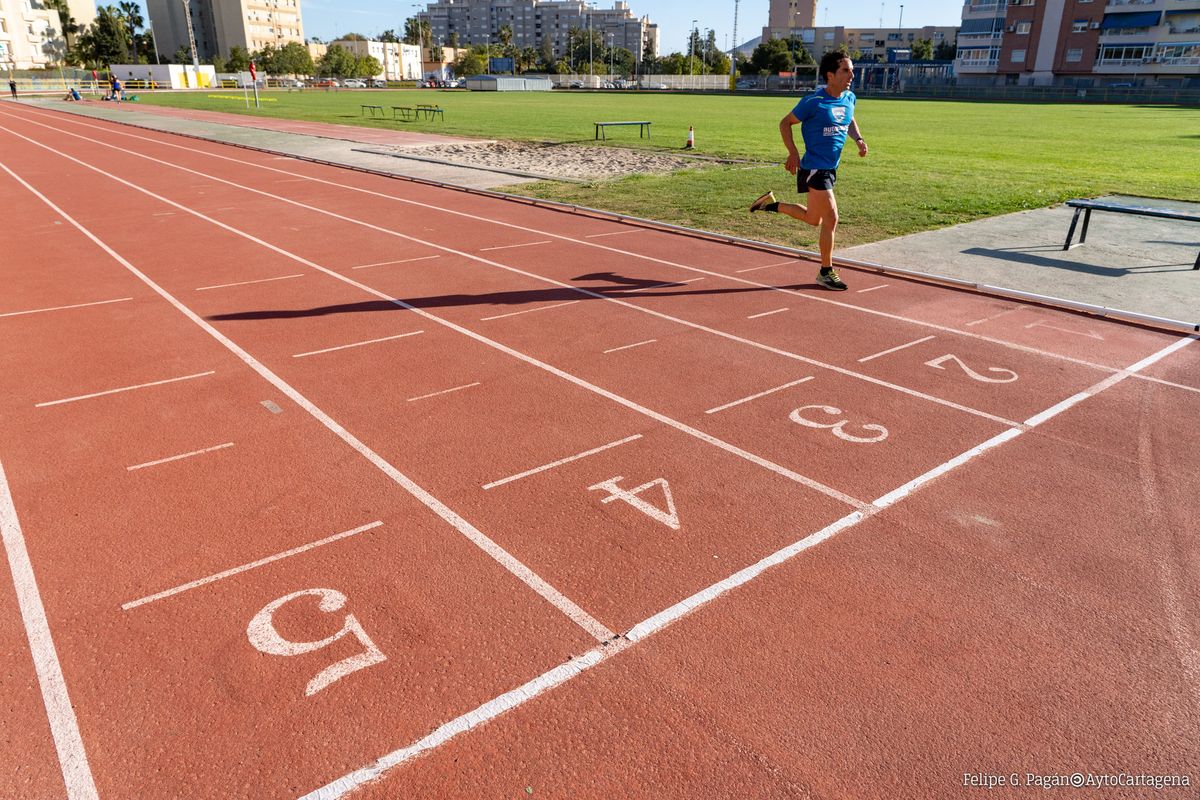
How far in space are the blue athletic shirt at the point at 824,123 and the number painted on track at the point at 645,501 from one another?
556cm

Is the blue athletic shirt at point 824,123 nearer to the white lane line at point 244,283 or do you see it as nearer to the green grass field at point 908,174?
the green grass field at point 908,174

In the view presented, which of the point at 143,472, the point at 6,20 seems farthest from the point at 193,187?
the point at 6,20

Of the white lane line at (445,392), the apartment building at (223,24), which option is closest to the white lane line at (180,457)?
the white lane line at (445,392)

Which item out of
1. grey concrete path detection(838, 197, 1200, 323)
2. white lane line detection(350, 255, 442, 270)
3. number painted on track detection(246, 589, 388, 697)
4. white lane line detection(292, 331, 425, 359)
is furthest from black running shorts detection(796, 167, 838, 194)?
number painted on track detection(246, 589, 388, 697)

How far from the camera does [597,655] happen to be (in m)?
3.54

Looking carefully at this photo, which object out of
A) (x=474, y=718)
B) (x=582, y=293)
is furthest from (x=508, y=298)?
(x=474, y=718)

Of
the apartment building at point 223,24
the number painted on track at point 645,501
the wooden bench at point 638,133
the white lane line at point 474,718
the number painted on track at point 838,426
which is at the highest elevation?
the apartment building at point 223,24

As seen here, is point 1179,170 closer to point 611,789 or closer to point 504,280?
point 504,280

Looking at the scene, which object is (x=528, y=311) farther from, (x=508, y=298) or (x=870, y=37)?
(x=870, y=37)

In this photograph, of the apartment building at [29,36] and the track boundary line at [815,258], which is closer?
the track boundary line at [815,258]

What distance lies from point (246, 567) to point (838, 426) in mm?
4095

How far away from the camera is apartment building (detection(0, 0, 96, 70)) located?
10638 centimetres

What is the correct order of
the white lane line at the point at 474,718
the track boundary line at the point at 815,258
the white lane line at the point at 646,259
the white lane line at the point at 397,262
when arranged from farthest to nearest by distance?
1. the white lane line at the point at 397,262
2. the track boundary line at the point at 815,258
3. the white lane line at the point at 646,259
4. the white lane line at the point at 474,718

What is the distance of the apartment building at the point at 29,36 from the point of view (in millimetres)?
106375
